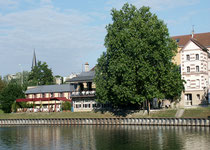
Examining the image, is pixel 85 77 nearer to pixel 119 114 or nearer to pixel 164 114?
pixel 119 114

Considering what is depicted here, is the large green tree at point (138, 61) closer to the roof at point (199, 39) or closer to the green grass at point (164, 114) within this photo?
the green grass at point (164, 114)

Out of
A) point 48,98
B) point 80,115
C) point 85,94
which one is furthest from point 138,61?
point 48,98

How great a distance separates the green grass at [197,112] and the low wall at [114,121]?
272cm

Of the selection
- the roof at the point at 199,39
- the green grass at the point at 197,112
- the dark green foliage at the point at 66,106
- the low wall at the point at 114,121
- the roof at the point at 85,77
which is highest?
the roof at the point at 199,39

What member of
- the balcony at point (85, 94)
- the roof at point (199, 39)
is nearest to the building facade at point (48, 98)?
the balcony at point (85, 94)

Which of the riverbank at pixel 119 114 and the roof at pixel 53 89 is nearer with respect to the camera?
the riverbank at pixel 119 114

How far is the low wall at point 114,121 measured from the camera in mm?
64688

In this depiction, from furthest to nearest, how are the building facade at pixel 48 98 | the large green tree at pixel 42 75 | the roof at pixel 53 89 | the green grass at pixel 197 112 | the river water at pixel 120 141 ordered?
1. the large green tree at pixel 42 75
2. the roof at pixel 53 89
3. the building facade at pixel 48 98
4. the green grass at pixel 197 112
5. the river water at pixel 120 141

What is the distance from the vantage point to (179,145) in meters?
44.0

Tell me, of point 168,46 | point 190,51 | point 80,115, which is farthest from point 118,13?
point 80,115

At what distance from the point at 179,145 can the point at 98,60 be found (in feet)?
132

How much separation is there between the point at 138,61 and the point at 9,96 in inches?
1810

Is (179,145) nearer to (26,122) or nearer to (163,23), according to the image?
(163,23)

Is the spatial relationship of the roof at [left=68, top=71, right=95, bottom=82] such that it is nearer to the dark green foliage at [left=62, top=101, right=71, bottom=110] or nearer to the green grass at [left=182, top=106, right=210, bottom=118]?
the dark green foliage at [left=62, top=101, right=71, bottom=110]
